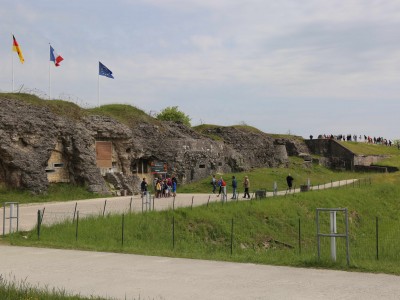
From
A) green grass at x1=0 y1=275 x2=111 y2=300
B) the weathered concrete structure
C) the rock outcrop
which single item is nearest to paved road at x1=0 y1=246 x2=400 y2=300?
green grass at x1=0 y1=275 x2=111 y2=300

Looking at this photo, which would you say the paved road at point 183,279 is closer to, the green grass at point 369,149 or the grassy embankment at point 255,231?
the grassy embankment at point 255,231

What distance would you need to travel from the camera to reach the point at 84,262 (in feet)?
47.5

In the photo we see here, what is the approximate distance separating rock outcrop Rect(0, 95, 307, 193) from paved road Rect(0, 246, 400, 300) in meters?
20.9

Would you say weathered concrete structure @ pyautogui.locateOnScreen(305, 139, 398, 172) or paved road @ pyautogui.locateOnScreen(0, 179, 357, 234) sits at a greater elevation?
weathered concrete structure @ pyautogui.locateOnScreen(305, 139, 398, 172)

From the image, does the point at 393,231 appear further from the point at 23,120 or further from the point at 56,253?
the point at 23,120

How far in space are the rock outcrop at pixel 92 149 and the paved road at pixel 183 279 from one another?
68.6 feet

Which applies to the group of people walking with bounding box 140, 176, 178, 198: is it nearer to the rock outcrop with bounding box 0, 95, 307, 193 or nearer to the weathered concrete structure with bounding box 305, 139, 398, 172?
the rock outcrop with bounding box 0, 95, 307, 193

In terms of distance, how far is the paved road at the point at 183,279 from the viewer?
10664 mm

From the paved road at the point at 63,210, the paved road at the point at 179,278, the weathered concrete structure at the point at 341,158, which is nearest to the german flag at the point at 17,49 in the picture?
the paved road at the point at 63,210

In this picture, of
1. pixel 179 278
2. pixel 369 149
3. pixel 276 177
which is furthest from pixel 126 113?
pixel 369 149

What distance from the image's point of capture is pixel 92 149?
41.3 meters

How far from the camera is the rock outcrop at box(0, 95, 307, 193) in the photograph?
35284 mm

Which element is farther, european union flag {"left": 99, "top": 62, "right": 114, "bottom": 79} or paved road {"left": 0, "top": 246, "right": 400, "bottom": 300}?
european union flag {"left": 99, "top": 62, "right": 114, "bottom": 79}

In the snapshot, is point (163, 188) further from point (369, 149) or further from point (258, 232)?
point (369, 149)
